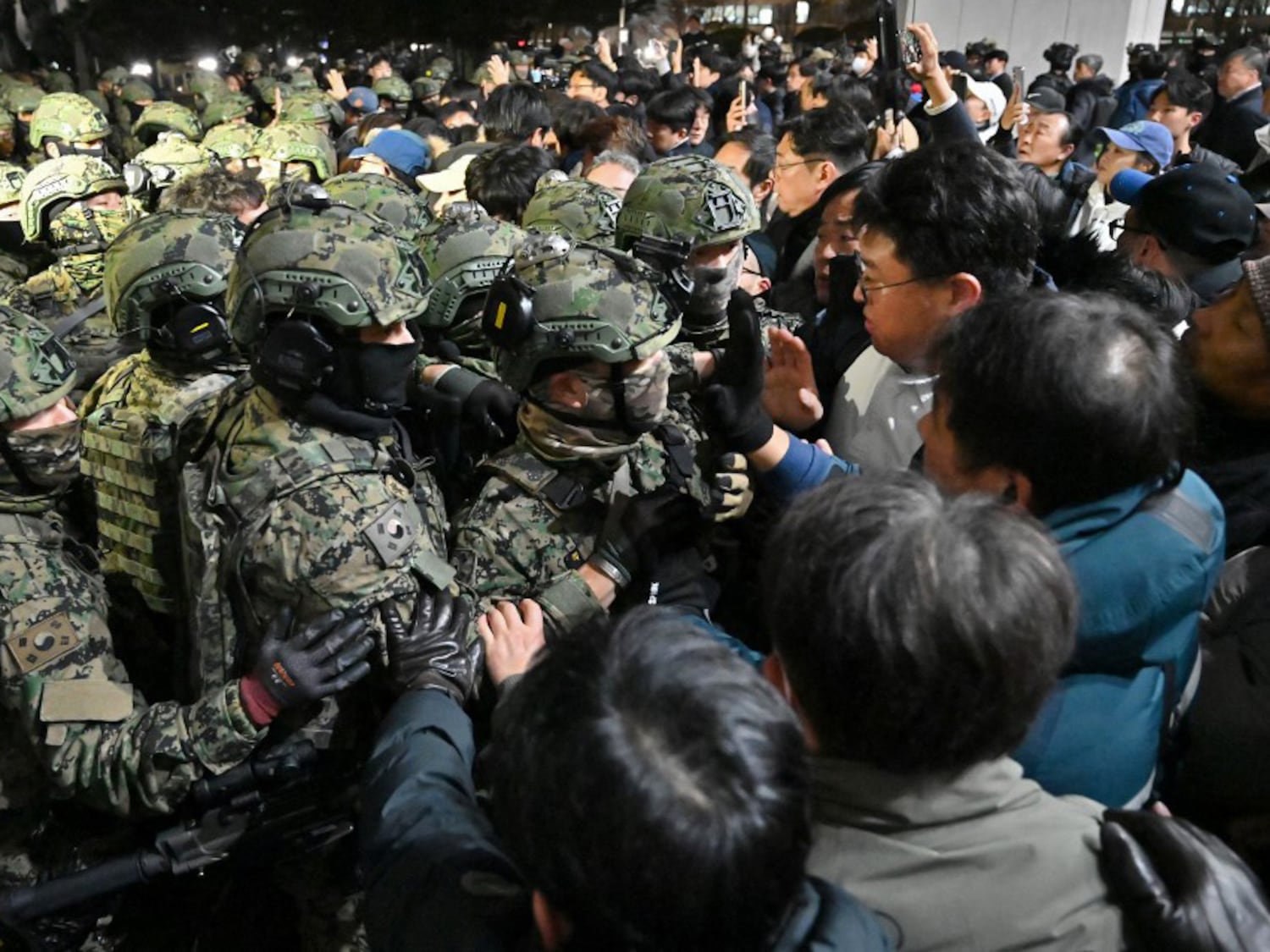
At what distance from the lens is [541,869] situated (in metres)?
1.06

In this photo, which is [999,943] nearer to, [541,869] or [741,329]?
[541,869]

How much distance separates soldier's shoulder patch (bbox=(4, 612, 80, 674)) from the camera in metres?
2.04

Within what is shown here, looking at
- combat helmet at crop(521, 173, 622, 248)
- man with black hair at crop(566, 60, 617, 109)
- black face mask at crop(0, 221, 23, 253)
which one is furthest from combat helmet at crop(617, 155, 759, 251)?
man with black hair at crop(566, 60, 617, 109)

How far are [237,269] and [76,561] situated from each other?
85 centimetres

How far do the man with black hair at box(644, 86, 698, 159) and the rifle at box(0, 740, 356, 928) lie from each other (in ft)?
21.7

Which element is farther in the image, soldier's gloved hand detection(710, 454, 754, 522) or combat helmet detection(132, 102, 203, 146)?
combat helmet detection(132, 102, 203, 146)

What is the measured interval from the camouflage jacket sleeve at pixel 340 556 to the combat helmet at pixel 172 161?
189 inches

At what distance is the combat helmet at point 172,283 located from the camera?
9.98ft

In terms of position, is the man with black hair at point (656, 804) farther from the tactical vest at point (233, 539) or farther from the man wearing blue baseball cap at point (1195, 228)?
the man wearing blue baseball cap at point (1195, 228)

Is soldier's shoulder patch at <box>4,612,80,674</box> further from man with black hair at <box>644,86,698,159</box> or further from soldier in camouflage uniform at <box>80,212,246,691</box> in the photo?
man with black hair at <box>644,86,698,159</box>

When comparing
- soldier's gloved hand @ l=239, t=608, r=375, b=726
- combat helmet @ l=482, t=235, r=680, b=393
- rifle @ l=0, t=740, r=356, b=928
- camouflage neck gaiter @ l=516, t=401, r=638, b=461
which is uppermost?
combat helmet @ l=482, t=235, r=680, b=393

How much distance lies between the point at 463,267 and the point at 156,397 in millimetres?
1350

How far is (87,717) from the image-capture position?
206 cm

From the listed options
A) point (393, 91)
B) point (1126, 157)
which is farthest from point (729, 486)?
point (393, 91)
